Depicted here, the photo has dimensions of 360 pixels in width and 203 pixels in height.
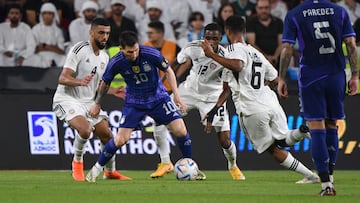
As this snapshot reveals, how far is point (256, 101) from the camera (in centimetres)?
1452

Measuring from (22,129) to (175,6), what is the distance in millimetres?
4596

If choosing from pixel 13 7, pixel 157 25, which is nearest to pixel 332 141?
pixel 157 25

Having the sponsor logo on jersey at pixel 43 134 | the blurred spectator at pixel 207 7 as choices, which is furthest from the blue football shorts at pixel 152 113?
the blurred spectator at pixel 207 7

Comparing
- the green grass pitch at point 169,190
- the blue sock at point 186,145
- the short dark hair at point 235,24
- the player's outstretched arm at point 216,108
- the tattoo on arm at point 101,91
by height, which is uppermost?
the short dark hair at point 235,24

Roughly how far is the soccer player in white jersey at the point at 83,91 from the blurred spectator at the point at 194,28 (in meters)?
5.67

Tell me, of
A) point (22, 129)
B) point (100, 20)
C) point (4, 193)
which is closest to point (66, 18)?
point (22, 129)

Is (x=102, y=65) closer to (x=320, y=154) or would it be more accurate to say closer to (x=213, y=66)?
(x=213, y=66)

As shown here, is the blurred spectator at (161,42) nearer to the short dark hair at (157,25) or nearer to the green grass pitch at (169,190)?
the short dark hair at (157,25)

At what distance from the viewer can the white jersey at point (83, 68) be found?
593 inches

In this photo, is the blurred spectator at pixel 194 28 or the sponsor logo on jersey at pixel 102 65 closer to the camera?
the sponsor logo on jersey at pixel 102 65

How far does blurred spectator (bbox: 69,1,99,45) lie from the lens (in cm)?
2097

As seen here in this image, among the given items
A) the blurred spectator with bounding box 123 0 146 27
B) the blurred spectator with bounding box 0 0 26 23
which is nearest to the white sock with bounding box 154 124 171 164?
the blurred spectator with bounding box 123 0 146 27

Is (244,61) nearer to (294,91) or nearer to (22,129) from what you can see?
(294,91)

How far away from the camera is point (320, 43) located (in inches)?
455
